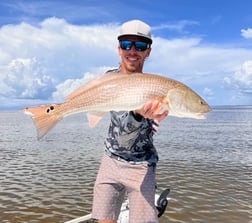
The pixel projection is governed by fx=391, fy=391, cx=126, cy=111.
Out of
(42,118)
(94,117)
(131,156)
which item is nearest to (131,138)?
(131,156)

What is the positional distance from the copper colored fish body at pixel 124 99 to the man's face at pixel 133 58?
52 cm

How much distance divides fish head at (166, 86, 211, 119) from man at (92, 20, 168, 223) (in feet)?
1.70

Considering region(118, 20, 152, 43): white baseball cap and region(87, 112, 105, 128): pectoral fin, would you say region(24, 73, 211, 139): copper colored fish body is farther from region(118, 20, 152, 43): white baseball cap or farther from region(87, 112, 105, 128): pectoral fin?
region(118, 20, 152, 43): white baseball cap

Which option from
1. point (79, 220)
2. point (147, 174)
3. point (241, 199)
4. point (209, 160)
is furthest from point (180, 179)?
point (147, 174)

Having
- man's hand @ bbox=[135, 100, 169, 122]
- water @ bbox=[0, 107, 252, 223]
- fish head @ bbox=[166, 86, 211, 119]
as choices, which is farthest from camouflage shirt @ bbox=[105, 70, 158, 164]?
water @ bbox=[0, 107, 252, 223]

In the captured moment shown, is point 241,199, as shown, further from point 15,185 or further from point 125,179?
point 125,179

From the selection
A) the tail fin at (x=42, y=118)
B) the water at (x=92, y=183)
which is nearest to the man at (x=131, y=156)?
the tail fin at (x=42, y=118)

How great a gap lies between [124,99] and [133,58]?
920 millimetres

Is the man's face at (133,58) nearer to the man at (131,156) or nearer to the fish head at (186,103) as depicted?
the man at (131,156)

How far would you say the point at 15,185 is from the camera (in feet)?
54.9

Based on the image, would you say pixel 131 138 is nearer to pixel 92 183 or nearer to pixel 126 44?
pixel 126 44

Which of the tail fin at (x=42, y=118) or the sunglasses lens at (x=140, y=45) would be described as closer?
the tail fin at (x=42, y=118)

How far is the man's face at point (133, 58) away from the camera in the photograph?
5.39 metres

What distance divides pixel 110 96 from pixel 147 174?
1.39 meters
